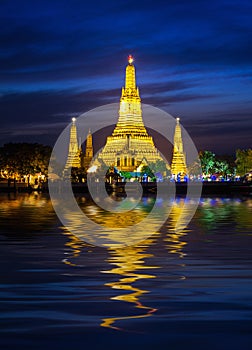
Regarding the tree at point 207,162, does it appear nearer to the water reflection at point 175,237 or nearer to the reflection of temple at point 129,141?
the reflection of temple at point 129,141

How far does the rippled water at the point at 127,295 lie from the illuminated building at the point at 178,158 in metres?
150

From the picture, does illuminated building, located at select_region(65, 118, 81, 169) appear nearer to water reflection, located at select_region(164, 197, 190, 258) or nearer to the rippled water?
water reflection, located at select_region(164, 197, 190, 258)

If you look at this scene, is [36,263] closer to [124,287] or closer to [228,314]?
[124,287]

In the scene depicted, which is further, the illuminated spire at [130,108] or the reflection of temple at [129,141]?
the illuminated spire at [130,108]

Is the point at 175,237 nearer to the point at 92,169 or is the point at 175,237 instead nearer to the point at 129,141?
the point at 92,169

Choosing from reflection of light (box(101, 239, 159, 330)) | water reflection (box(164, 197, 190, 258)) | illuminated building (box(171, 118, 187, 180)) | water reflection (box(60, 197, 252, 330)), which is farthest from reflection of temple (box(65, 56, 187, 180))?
reflection of light (box(101, 239, 159, 330))

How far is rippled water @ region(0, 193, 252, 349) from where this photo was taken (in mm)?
9008

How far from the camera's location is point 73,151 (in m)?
162

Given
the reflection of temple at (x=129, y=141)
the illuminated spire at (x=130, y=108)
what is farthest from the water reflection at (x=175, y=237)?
the illuminated spire at (x=130, y=108)

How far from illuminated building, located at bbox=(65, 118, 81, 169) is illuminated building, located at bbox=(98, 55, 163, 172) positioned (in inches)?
248

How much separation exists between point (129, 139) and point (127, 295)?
151 metres

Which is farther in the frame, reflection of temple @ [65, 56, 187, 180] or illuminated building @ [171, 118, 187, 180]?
illuminated building @ [171, 118, 187, 180]

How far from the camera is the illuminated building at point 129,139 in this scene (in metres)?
163

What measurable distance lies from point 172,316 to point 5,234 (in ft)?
49.8
